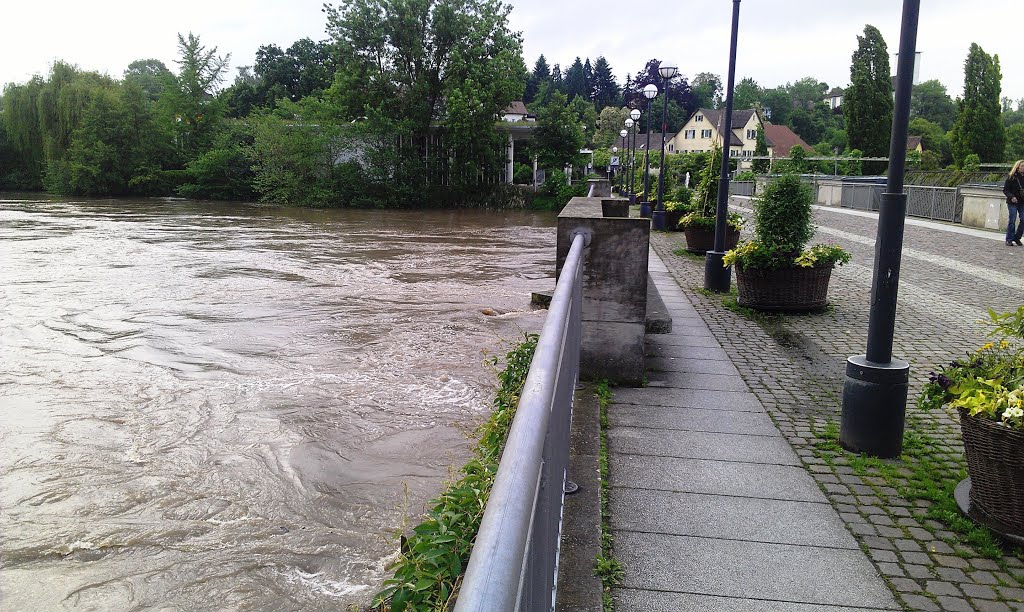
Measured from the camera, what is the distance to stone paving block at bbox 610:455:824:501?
4297 mm

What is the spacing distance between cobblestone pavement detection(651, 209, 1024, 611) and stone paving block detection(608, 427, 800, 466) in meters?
0.18

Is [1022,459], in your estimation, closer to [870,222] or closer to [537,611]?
[537,611]

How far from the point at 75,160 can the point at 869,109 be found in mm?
53635

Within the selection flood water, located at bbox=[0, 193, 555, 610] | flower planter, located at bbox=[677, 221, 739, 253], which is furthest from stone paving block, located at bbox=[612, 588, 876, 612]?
flower planter, located at bbox=[677, 221, 739, 253]

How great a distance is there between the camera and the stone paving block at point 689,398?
5.93 meters

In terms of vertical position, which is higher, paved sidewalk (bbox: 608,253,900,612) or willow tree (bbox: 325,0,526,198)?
willow tree (bbox: 325,0,526,198)

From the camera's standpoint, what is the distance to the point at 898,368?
4.76 meters

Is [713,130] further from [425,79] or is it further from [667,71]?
[667,71]

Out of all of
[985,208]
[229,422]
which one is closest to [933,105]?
[985,208]

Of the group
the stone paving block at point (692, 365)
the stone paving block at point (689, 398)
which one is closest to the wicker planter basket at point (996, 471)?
the stone paving block at point (689, 398)

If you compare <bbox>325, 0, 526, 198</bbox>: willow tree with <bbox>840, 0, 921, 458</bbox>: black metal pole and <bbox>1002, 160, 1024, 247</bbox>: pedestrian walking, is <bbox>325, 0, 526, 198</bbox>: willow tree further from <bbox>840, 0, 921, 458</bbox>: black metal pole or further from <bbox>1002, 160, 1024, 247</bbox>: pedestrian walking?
<bbox>840, 0, 921, 458</bbox>: black metal pole

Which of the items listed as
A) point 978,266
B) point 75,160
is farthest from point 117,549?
point 75,160

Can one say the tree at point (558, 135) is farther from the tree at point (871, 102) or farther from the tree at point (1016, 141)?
the tree at point (1016, 141)

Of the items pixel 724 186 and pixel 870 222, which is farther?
pixel 870 222
